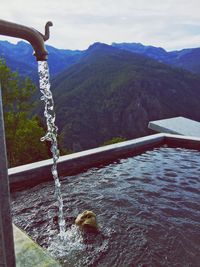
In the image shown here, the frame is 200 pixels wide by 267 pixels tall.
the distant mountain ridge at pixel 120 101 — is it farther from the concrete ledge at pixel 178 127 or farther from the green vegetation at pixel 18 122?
the concrete ledge at pixel 178 127

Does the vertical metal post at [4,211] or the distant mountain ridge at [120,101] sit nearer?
the vertical metal post at [4,211]

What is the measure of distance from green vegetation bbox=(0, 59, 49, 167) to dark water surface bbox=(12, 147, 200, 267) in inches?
413

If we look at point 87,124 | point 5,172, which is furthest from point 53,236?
point 87,124

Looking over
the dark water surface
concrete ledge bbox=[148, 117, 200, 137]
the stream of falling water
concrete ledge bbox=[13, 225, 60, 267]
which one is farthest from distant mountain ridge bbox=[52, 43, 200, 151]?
concrete ledge bbox=[13, 225, 60, 267]

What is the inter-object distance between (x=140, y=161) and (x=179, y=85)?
374 feet

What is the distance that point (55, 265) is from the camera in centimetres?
299

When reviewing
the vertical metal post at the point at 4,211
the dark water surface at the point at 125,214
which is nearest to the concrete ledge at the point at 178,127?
the dark water surface at the point at 125,214

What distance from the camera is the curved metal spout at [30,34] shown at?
4.07ft

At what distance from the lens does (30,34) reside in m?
1.40

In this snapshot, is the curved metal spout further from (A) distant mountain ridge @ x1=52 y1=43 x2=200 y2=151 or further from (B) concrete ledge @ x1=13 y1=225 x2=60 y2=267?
(A) distant mountain ridge @ x1=52 y1=43 x2=200 y2=151

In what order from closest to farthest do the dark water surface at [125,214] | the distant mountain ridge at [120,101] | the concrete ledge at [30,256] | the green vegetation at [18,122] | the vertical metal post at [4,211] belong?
1. the vertical metal post at [4,211]
2. the concrete ledge at [30,256]
3. the dark water surface at [125,214]
4. the green vegetation at [18,122]
5. the distant mountain ridge at [120,101]

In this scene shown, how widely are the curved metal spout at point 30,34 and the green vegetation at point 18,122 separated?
52.8 feet

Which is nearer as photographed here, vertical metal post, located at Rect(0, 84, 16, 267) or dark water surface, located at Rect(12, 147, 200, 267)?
vertical metal post, located at Rect(0, 84, 16, 267)

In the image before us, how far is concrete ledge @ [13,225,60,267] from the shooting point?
303 centimetres
